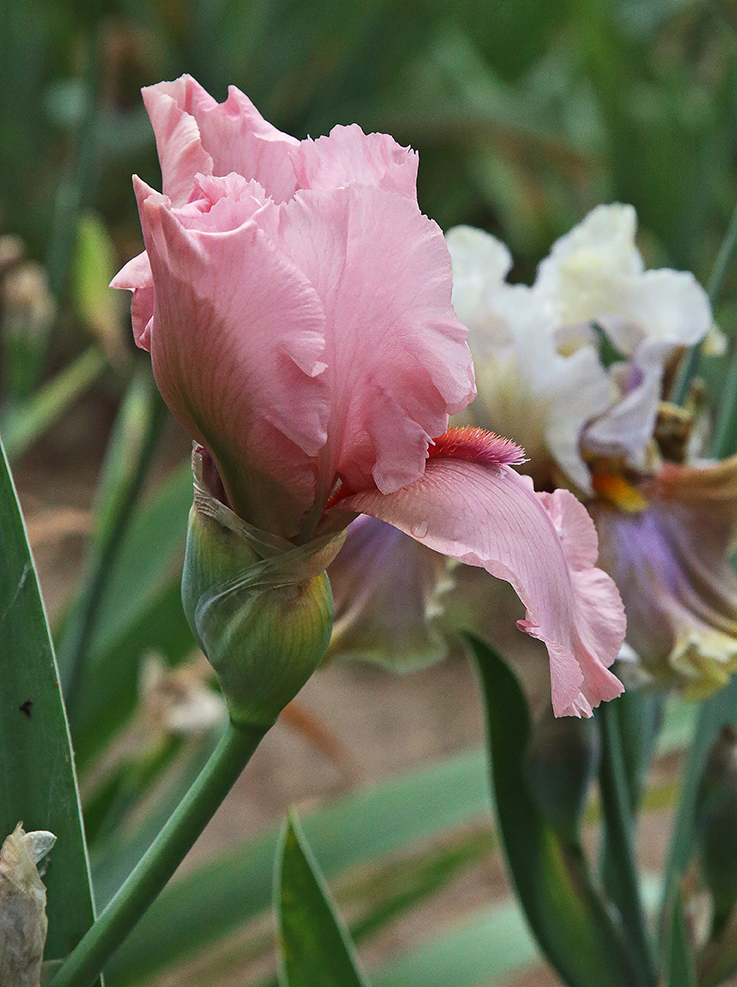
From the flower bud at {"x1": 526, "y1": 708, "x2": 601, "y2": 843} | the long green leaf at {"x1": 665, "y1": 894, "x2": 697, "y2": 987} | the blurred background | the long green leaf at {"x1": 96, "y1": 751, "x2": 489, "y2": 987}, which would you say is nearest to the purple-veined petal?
the flower bud at {"x1": 526, "y1": 708, "x2": 601, "y2": 843}

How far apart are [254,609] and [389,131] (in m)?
1.85

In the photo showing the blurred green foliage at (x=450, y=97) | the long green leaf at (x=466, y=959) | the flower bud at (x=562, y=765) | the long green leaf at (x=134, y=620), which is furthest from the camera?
the blurred green foliage at (x=450, y=97)

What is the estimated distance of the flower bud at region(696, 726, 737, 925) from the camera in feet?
1.56

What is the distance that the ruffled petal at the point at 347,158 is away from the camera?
0.87 feet

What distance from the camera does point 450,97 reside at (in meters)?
2.03

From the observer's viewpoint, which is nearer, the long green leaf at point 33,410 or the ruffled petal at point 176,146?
the ruffled petal at point 176,146

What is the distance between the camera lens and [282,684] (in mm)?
260

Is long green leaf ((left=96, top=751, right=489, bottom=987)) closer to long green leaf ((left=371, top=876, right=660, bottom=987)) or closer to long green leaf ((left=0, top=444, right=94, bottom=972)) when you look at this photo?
long green leaf ((left=371, top=876, right=660, bottom=987))

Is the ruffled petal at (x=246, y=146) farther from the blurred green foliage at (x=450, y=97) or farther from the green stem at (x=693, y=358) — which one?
the blurred green foliage at (x=450, y=97)

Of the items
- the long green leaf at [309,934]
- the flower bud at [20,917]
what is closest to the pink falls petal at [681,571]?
the long green leaf at [309,934]

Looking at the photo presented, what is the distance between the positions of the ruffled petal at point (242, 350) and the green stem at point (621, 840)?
0.82 feet

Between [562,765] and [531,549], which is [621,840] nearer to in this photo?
[562,765]

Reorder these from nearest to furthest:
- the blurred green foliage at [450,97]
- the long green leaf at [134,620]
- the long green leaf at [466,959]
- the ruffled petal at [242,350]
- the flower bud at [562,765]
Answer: the ruffled petal at [242,350] < the flower bud at [562,765] < the long green leaf at [466,959] < the long green leaf at [134,620] < the blurred green foliage at [450,97]

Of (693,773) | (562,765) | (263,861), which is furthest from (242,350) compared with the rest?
(263,861)
